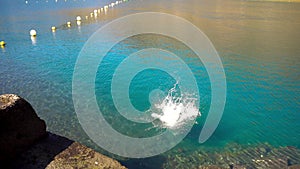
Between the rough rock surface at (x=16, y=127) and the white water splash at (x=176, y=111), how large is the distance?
928 centimetres

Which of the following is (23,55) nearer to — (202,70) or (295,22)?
(202,70)

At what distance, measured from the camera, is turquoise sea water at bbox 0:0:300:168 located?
1722 centimetres

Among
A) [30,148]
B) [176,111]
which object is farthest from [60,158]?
[176,111]

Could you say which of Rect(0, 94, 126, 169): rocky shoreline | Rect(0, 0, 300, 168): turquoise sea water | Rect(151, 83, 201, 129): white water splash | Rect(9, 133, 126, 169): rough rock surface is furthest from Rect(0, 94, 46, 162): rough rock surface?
Rect(151, 83, 201, 129): white water splash

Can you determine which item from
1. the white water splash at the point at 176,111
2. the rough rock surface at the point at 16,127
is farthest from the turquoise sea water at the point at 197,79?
the rough rock surface at the point at 16,127

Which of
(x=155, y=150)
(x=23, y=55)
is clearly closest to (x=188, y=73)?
(x=155, y=150)

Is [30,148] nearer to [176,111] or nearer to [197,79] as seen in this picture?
[176,111]

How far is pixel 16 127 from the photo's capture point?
1037 cm

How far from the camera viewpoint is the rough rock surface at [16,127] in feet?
32.2

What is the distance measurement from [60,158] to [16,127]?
2.34 m

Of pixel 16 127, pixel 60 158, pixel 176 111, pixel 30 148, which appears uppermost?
pixel 16 127

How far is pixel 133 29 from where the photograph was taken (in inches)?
2025

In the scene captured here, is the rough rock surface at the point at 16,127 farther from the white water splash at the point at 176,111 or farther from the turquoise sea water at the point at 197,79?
the white water splash at the point at 176,111

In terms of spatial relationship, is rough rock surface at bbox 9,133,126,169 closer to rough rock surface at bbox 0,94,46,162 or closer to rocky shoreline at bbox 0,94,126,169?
rocky shoreline at bbox 0,94,126,169
